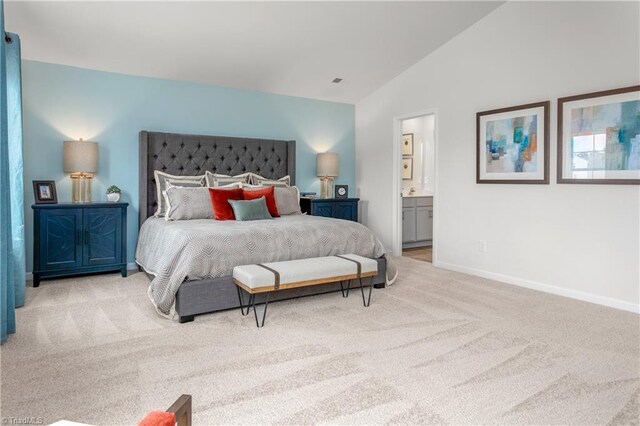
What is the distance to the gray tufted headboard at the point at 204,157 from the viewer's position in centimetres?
488

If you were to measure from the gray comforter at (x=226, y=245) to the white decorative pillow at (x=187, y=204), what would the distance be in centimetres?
15

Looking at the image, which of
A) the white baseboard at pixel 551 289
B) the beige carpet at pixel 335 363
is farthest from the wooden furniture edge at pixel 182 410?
the white baseboard at pixel 551 289

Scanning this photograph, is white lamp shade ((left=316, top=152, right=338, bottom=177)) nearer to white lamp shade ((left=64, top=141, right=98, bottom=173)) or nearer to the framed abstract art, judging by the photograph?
the framed abstract art

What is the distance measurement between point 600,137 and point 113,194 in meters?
4.80

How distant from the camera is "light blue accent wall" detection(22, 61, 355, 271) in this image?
14.5ft

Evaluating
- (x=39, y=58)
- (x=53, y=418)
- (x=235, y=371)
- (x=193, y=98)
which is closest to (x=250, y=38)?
(x=193, y=98)

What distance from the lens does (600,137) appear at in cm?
359

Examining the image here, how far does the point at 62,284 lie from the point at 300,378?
10.4 ft

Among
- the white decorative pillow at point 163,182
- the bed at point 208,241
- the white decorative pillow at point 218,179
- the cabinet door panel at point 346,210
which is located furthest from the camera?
the cabinet door panel at point 346,210

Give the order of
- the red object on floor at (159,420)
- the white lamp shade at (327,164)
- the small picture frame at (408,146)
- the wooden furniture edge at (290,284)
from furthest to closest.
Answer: the small picture frame at (408,146) → the white lamp shade at (327,164) → the wooden furniture edge at (290,284) → the red object on floor at (159,420)

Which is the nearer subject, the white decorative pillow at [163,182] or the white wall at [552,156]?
the white wall at [552,156]

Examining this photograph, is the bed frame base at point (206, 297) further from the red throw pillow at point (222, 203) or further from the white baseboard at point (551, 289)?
the white baseboard at point (551, 289)

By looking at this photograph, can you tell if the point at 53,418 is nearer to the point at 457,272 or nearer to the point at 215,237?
the point at 215,237

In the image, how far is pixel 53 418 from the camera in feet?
5.94
